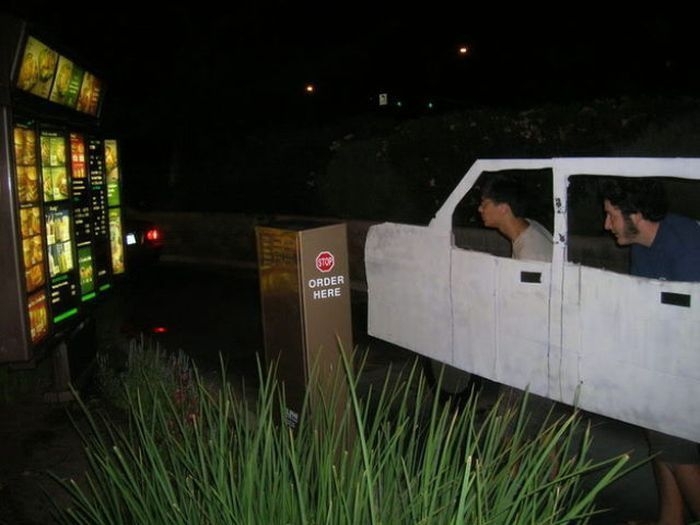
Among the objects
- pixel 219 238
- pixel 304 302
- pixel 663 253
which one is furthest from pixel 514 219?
pixel 219 238

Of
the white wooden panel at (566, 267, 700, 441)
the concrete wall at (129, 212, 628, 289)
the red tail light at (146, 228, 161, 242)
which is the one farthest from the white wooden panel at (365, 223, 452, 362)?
the red tail light at (146, 228, 161, 242)

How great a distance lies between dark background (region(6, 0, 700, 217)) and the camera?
15.6 meters

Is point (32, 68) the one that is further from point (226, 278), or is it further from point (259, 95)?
point (259, 95)

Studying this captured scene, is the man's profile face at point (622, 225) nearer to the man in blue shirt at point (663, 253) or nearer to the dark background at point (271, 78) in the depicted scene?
the man in blue shirt at point (663, 253)

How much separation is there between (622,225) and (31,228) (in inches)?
150

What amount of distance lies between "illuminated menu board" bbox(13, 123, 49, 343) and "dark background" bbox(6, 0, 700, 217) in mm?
7465

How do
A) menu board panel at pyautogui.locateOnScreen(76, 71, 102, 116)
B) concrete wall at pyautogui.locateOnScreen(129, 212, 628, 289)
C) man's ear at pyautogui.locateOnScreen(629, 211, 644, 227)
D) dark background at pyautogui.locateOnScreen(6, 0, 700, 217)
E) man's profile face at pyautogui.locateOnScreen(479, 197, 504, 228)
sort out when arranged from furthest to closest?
dark background at pyautogui.locateOnScreen(6, 0, 700, 217)
concrete wall at pyautogui.locateOnScreen(129, 212, 628, 289)
menu board panel at pyautogui.locateOnScreen(76, 71, 102, 116)
man's profile face at pyautogui.locateOnScreen(479, 197, 504, 228)
man's ear at pyautogui.locateOnScreen(629, 211, 644, 227)

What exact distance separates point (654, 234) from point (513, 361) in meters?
1.33

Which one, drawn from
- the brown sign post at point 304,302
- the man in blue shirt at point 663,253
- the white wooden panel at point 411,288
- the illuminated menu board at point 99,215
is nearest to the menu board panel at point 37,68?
the illuminated menu board at point 99,215

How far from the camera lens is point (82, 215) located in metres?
6.54

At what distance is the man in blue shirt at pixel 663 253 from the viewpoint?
13.2ft

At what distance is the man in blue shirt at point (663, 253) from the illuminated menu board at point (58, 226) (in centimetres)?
389

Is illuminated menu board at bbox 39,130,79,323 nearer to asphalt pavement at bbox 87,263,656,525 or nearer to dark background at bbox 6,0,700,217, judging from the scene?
asphalt pavement at bbox 87,263,656,525

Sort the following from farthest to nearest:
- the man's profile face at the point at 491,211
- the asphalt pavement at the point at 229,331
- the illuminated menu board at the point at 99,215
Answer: the illuminated menu board at the point at 99,215 < the man's profile face at the point at 491,211 < the asphalt pavement at the point at 229,331
